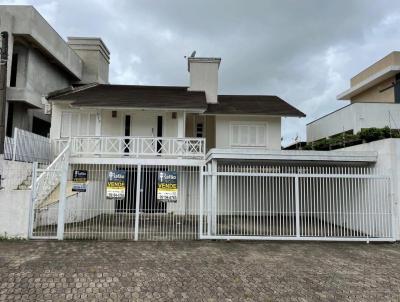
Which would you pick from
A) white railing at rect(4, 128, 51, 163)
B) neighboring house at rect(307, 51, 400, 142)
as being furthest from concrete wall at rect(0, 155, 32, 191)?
neighboring house at rect(307, 51, 400, 142)

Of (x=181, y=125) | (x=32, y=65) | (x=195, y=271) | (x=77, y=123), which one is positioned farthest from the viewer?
(x=32, y=65)

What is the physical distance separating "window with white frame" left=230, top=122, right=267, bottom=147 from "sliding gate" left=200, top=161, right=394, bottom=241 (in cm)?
339

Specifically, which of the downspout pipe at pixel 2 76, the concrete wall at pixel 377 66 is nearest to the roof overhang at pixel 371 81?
the concrete wall at pixel 377 66

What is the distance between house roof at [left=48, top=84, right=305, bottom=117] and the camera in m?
15.0

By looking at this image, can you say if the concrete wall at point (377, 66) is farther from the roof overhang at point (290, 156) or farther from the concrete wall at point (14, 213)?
the concrete wall at point (14, 213)

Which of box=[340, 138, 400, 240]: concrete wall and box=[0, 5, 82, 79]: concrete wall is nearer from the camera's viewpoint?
box=[340, 138, 400, 240]: concrete wall

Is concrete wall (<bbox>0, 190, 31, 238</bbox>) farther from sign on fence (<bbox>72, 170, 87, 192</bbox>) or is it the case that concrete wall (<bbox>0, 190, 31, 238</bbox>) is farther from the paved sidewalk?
sign on fence (<bbox>72, 170, 87, 192</bbox>)

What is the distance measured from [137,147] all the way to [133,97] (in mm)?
3365

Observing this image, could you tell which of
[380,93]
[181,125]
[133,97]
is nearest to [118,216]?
[181,125]

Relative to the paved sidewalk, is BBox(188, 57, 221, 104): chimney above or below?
above

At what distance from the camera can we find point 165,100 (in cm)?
1592

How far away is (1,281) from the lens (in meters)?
5.93

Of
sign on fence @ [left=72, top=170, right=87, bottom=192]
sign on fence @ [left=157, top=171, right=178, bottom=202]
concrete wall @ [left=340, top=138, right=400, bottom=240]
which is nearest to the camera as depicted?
sign on fence @ [left=157, top=171, right=178, bottom=202]

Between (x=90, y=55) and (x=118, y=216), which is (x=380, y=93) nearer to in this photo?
(x=90, y=55)
